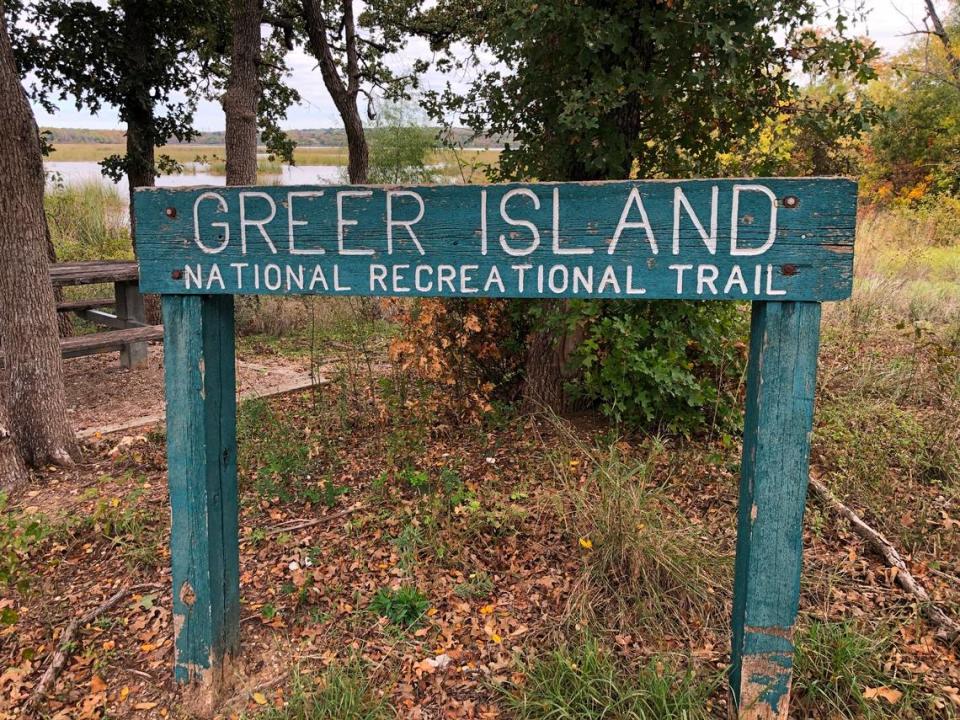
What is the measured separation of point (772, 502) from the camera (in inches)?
78.0

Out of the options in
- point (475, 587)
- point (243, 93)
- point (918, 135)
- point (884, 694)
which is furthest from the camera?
point (918, 135)

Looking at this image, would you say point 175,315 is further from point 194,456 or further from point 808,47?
point 808,47

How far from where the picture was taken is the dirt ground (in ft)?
17.8

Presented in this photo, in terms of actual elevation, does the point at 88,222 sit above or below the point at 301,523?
above

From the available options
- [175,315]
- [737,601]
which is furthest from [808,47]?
[175,315]

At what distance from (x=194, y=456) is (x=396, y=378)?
2781mm

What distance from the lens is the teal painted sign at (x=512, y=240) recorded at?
1828 mm

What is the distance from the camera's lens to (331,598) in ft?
9.49

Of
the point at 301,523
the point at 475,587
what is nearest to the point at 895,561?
the point at 475,587

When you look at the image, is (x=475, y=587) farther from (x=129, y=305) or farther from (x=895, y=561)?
(x=129, y=305)

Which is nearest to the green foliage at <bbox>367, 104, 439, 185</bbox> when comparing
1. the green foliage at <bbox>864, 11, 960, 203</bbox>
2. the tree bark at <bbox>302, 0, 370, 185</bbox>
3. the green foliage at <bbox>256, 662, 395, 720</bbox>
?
the tree bark at <bbox>302, 0, 370, 185</bbox>

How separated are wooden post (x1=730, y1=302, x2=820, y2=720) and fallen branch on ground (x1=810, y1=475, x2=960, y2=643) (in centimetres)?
95

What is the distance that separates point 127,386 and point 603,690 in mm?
5531

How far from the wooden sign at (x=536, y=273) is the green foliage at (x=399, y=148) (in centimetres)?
1046
